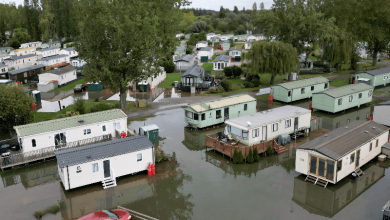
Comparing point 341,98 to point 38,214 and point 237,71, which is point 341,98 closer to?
point 237,71

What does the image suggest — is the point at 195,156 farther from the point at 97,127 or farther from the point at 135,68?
the point at 135,68

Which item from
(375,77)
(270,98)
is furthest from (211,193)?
(375,77)

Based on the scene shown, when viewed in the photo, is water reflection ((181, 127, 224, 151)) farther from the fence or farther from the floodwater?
the floodwater

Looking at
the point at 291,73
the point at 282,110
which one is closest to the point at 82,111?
the point at 282,110

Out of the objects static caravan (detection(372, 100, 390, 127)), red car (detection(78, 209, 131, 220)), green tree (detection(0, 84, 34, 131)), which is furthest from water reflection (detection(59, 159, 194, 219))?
static caravan (detection(372, 100, 390, 127))

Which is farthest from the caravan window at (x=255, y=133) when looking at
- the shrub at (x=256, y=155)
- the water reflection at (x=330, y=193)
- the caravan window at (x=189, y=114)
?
the caravan window at (x=189, y=114)
